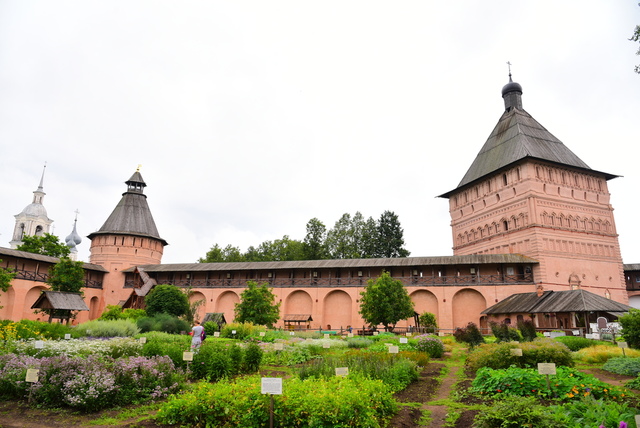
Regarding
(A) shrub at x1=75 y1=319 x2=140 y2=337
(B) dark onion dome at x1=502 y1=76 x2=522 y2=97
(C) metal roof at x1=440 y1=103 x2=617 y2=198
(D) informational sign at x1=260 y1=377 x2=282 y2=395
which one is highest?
(B) dark onion dome at x1=502 y1=76 x2=522 y2=97

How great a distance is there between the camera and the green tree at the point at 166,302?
24562 mm

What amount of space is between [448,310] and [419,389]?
19903mm

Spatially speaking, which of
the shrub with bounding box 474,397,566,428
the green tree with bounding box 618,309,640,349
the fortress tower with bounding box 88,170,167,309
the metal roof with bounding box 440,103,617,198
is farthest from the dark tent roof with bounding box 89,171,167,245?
the shrub with bounding box 474,397,566,428

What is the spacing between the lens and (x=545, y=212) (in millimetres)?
29203

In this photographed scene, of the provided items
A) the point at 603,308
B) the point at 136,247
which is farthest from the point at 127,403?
the point at 136,247

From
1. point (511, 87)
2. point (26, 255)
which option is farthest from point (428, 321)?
point (26, 255)

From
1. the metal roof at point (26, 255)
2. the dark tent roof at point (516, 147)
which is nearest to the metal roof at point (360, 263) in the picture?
the metal roof at point (26, 255)

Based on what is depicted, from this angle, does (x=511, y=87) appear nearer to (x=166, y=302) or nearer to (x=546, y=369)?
(x=166, y=302)

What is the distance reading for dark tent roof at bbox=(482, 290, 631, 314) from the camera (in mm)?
20594

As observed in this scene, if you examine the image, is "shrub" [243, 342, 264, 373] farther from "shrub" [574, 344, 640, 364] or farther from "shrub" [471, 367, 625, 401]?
"shrub" [574, 344, 640, 364]

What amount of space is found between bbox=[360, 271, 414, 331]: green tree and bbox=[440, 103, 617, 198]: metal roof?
13832mm

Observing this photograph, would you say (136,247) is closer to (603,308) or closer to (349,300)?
(349,300)

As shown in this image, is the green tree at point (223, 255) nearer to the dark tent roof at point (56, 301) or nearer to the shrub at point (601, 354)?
the dark tent roof at point (56, 301)

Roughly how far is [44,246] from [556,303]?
39434 mm
